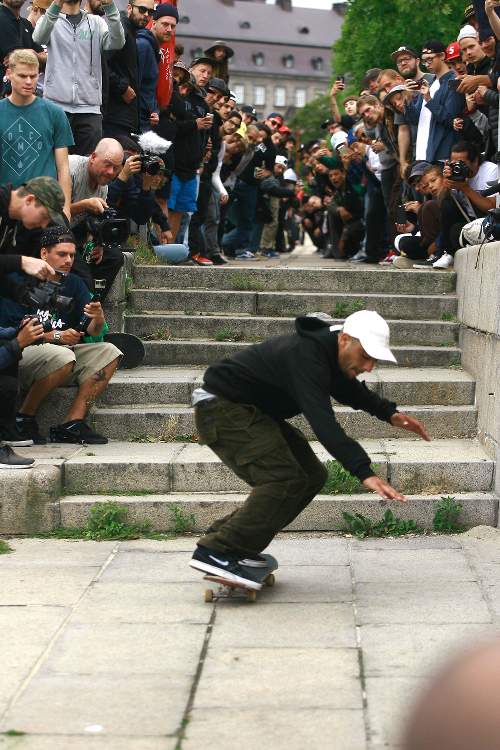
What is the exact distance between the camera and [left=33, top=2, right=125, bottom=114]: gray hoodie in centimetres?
942

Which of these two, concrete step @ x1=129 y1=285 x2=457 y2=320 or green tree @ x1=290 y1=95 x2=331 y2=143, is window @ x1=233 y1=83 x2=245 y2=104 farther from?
concrete step @ x1=129 y1=285 x2=457 y2=320

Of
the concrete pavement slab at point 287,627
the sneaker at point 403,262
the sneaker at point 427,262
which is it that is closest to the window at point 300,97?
the sneaker at point 403,262

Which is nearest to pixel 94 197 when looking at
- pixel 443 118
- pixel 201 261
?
pixel 201 261

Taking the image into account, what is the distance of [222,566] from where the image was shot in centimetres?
545

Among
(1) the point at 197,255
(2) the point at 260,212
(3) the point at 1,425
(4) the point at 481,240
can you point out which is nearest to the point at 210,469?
(3) the point at 1,425

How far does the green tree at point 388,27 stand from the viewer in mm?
34719

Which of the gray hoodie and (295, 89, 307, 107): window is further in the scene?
(295, 89, 307, 107): window

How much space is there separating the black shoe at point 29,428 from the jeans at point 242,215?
820 centimetres

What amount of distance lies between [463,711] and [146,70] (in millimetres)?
9557

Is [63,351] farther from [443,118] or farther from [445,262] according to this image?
[443,118]

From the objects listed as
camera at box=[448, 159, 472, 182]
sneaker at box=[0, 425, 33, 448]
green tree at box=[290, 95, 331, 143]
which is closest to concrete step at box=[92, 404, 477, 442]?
sneaker at box=[0, 425, 33, 448]

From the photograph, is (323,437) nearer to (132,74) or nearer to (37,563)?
(37,563)

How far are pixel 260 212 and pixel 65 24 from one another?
7.05 metres

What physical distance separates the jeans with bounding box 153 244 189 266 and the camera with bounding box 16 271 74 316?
3.43 meters
